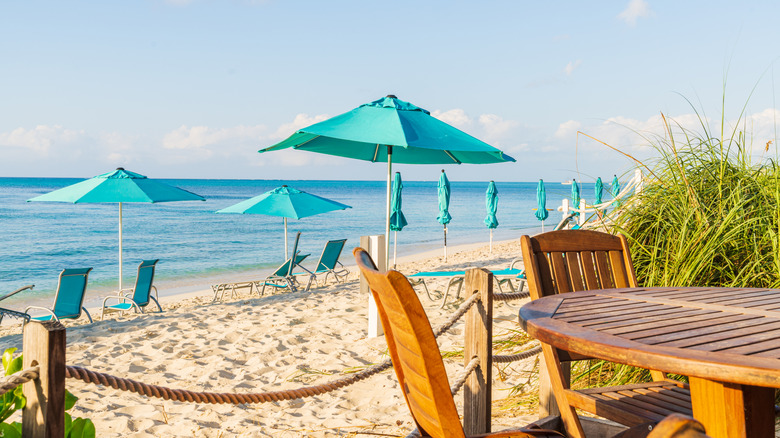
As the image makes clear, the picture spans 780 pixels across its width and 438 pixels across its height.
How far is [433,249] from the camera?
1916cm

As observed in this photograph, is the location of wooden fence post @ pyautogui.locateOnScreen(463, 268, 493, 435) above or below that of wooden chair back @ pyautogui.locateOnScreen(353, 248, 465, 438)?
below

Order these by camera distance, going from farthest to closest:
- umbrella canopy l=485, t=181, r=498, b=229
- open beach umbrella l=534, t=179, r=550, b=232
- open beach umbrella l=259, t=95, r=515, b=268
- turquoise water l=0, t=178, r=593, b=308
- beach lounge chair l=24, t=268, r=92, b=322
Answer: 1. open beach umbrella l=534, t=179, r=550, b=232
2. umbrella canopy l=485, t=181, r=498, b=229
3. turquoise water l=0, t=178, r=593, b=308
4. beach lounge chair l=24, t=268, r=92, b=322
5. open beach umbrella l=259, t=95, r=515, b=268

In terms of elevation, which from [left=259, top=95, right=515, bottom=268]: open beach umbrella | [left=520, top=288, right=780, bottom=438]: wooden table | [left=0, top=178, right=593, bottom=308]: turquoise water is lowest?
[left=0, top=178, right=593, bottom=308]: turquoise water

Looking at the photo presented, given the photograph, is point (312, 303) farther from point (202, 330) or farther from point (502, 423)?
point (502, 423)

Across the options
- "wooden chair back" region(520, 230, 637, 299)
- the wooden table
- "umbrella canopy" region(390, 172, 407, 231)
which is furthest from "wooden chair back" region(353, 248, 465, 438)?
"umbrella canopy" region(390, 172, 407, 231)

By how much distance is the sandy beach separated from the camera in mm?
3418

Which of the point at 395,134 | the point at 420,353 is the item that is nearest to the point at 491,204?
the point at 395,134

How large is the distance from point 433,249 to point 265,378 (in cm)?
1488

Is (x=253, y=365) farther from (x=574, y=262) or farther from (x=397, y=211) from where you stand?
(x=397, y=211)

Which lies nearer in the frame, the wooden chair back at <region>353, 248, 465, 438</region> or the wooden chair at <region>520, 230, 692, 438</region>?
the wooden chair back at <region>353, 248, 465, 438</region>

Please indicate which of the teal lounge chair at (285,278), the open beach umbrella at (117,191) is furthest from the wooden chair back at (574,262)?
the teal lounge chair at (285,278)

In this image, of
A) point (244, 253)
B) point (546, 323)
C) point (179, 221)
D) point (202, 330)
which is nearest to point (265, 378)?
point (202, 330)

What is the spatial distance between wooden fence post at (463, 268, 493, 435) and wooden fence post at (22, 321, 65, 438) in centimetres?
152

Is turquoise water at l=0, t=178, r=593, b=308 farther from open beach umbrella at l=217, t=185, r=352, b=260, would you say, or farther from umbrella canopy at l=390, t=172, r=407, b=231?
umbrella canopy at l=390, t=172, r=407, b=231
